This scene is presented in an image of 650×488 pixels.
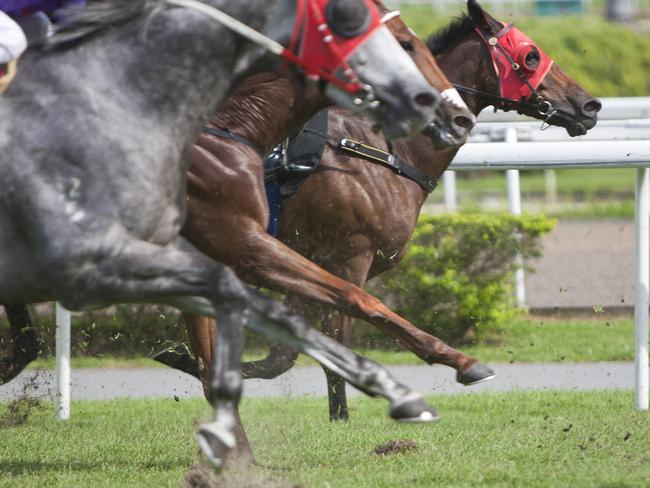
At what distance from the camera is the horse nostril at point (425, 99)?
3514mm

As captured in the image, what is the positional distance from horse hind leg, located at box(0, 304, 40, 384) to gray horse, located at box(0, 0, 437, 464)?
1.32 metres

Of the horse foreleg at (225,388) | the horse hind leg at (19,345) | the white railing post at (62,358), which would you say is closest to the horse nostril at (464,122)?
the horse foreleg at (225,388)

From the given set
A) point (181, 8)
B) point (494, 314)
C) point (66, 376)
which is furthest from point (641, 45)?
point (181, 8)

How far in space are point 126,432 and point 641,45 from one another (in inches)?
652

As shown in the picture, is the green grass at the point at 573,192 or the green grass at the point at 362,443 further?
the green grass at the point at 573,192

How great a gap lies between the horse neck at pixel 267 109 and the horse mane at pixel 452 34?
1.65 meters

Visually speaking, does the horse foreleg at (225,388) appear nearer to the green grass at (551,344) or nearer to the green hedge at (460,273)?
the green grass at (551,344)

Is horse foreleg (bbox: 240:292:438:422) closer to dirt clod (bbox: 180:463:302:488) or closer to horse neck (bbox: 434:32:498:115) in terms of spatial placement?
dirt clod (bbox: 180:463:302:488)

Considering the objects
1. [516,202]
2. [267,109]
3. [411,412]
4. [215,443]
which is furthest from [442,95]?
[516,202]

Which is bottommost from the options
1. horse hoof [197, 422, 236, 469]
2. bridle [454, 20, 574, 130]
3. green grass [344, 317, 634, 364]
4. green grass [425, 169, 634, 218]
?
green grass [425, 169, 634, 218]

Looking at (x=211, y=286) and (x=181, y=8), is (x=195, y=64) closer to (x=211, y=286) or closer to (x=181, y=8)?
(x=181, y=8)

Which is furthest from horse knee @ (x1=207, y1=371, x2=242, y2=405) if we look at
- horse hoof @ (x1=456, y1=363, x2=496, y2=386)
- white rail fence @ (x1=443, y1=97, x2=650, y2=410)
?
white rail fence @ (x1=443, y1=97, x2=650, y2=410)

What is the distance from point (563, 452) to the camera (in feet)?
15.7

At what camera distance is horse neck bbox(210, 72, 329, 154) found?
439 centimetres
